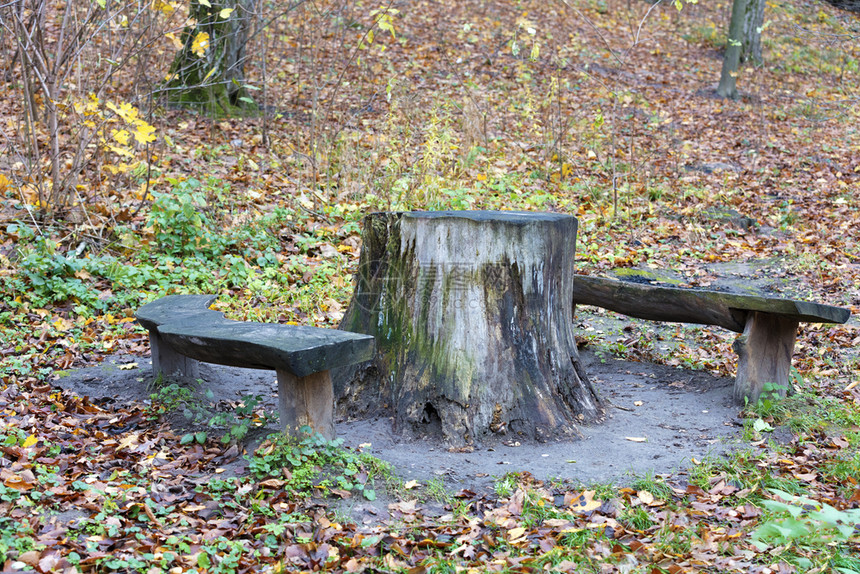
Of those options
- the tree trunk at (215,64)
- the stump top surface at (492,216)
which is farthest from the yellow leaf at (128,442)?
the tree trunk at (215,64)

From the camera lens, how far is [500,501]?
10.7 ft

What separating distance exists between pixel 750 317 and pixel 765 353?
230mm

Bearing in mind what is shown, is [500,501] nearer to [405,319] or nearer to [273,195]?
[405,319]

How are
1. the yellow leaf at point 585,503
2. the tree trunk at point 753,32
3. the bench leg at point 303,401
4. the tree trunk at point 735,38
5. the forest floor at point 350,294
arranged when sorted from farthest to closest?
the tree trunk at point 753,32 < the tree trunk at point 735,38 < the bench leg at point 303,401 < the yellow leaf at point 585,503 < the forest floor at point 350,294

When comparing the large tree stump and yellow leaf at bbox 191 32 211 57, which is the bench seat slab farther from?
yellow leaf at bbox 191 32 211 57

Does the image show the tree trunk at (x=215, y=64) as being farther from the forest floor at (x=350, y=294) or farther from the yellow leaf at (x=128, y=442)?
the yellow leaf at (x=128, y=442)

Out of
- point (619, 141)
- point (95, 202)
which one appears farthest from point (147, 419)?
point (619, 141)

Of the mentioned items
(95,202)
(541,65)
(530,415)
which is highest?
(541,65)

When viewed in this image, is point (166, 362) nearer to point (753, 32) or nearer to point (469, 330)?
point (469, 330)

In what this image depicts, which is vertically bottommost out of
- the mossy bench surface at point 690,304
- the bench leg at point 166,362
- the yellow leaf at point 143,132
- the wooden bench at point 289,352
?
the bench leg at point 166,362

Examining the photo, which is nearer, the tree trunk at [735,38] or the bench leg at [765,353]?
the bench leg at [765,353]

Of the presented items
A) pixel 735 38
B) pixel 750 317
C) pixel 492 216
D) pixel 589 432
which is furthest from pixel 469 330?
pixel 735 38

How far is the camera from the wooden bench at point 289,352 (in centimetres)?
321

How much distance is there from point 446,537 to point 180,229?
15.3 feet
